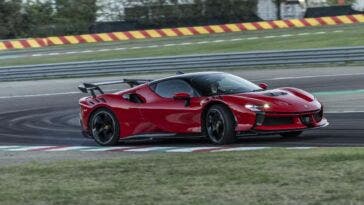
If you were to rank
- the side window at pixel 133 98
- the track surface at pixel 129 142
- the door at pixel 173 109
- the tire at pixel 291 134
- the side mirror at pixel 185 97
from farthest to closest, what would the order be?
1. the side window at pixel 133 98
2. the tire at pixel 291 134
3. the track surface at pixel 129 142
4. the side mirror at pixel 185 97
5. the door at pixel 173 109

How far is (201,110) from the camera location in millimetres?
12180

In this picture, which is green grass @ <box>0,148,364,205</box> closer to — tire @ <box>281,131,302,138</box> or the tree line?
tire @ <box>281,131,302,138</box>

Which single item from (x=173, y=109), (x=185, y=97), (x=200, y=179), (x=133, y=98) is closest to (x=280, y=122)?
(x=185, y=97)

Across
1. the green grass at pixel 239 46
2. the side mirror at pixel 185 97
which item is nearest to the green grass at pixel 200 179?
the side mirror at pixel 185 97

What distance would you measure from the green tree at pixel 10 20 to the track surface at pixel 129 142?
24721 millimetres

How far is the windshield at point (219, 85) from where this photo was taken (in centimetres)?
1241

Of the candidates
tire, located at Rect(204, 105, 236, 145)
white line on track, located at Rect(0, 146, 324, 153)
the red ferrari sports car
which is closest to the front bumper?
the red ferrari sports car

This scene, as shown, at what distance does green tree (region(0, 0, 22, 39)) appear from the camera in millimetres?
52531

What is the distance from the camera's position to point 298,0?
5284cm

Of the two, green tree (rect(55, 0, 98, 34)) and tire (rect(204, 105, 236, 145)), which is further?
green tree (rect(55, 0, 98, 34))

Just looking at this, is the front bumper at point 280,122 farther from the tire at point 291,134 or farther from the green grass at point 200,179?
the green grass at point 200,179

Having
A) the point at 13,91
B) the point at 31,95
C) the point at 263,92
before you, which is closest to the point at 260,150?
the point at 263,92

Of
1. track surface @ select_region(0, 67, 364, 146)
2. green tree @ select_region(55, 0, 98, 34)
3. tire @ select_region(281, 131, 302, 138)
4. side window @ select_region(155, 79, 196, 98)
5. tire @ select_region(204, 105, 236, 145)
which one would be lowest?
track surface @ select_region(0, 67, 364, 146)

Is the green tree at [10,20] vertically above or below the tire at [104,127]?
above
